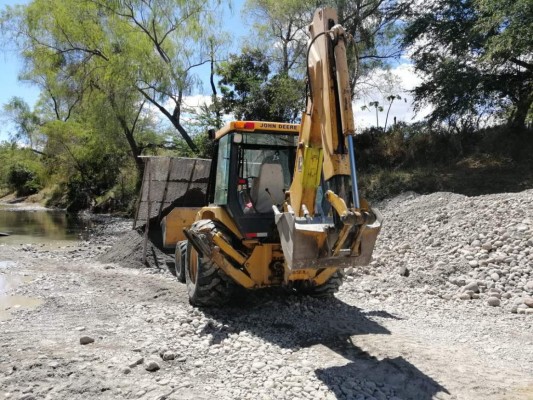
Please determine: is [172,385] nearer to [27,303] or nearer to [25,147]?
[27,303]

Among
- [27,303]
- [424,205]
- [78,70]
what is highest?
[78,70]

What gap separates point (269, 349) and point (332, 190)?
1.62 meters

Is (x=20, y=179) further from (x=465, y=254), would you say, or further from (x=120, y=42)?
(x=465, y=254)

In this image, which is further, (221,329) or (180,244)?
(180,244)

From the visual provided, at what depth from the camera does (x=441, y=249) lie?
8047mm

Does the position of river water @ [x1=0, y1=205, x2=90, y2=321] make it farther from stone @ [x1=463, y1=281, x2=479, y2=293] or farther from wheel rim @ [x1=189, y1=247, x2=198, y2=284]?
stone @ [x1=463, y1=281, x2=479, y2=293]

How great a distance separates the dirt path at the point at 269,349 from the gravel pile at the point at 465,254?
15.8 inches

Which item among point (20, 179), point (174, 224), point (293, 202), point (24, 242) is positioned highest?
point (20, 179)

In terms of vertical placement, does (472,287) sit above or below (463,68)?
below

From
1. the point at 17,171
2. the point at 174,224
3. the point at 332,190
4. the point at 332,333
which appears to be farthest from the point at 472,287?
the point at 17,171

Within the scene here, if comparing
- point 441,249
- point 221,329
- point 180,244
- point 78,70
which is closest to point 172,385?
point 221,329

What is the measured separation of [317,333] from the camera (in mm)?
4953

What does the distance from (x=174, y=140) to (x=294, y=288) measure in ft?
67.4

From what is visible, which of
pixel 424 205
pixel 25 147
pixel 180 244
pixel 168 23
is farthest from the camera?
pixel 25 147
